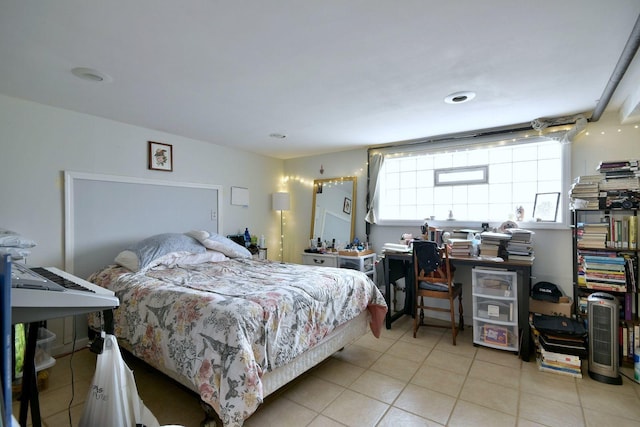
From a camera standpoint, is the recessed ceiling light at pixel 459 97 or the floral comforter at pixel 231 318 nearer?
the floral comforter at pixel 231 318

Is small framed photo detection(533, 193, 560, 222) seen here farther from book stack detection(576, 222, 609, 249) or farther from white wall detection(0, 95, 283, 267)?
white wall detection(0, 95, 283, 267)

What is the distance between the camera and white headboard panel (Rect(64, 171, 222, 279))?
2.99m

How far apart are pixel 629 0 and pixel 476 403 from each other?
7.94 ft

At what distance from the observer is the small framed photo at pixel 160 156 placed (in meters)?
3.57

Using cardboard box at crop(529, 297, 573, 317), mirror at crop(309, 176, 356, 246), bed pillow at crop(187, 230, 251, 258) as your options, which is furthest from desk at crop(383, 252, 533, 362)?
bed pillow at crop(187, 230, 251, 258)

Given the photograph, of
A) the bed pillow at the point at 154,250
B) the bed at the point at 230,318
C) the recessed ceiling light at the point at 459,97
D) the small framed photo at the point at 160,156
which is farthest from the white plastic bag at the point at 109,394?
the recessed ceiling light at the point at 459,97

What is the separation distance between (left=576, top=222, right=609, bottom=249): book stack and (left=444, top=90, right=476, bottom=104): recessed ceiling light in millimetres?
1552

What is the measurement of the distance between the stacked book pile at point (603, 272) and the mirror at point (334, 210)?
104 inches

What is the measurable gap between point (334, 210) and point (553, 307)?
285 cm

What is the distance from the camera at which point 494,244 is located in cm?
312

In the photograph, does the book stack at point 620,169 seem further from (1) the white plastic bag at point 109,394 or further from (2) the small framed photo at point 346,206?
(1) the white plastic bag at point 109,394

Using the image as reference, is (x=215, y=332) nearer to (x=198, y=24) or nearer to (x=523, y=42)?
(x=198, y=24)

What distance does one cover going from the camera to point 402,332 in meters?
3.47

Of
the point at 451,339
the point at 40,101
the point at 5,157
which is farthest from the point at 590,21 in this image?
the point at 5,157
